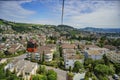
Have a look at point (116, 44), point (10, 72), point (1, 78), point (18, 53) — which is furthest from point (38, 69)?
point (116, 44)

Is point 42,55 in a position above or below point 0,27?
below

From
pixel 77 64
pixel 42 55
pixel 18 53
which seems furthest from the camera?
pixel 18 53

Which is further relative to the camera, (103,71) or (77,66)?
(77,66)

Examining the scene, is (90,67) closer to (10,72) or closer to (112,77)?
(112,77)

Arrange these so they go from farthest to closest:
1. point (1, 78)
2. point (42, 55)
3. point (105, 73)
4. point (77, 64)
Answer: point (42, 55) < point (77, 64) < point (105, 73) < point (1, 78)

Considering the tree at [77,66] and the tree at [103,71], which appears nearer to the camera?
the tree at [103,71]

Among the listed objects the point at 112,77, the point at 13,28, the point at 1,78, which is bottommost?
the point at 112,77

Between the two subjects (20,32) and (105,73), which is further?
(20,32)

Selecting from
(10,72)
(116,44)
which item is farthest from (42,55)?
(116,44)

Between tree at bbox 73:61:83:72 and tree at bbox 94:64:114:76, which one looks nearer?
tree at bbox 94:64:114:76

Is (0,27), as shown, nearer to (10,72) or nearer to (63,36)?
(63,36)
